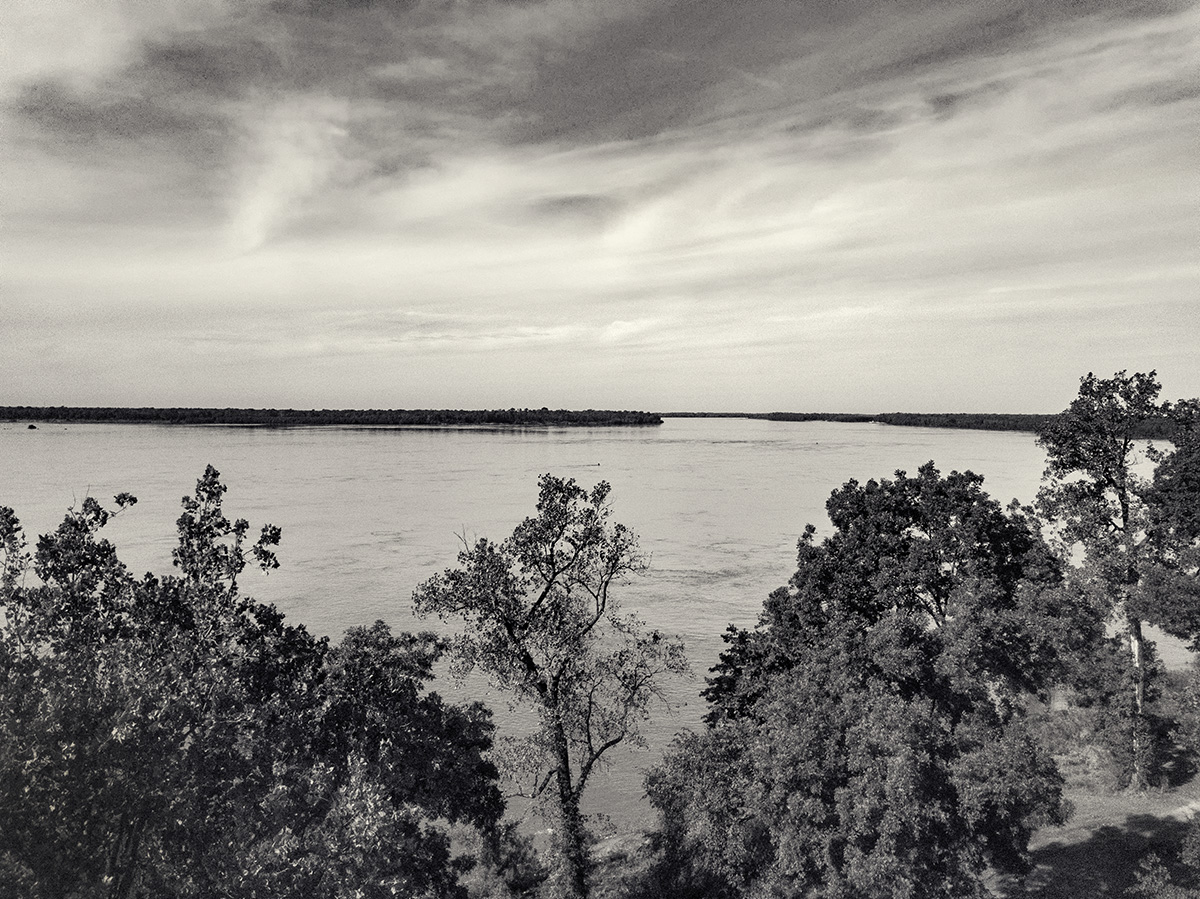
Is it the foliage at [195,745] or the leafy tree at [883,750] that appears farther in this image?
the leafy tree at [883,750]

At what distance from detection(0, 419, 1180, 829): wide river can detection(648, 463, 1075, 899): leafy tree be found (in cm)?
713

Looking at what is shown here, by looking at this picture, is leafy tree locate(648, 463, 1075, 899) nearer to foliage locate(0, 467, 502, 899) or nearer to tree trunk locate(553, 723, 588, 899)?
tree trunk locate(553, 723, 588, 899)

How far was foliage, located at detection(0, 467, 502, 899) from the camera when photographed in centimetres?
928

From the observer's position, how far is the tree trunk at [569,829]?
19.8m

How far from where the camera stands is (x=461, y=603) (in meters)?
19.9

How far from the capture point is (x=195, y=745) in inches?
434

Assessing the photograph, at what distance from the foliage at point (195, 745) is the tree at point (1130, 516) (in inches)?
812

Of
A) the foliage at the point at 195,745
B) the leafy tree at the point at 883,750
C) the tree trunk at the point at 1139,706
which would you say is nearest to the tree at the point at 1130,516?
the tree trunk at the point at 1139,706

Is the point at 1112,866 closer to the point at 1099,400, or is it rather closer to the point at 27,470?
the point at 1099,400

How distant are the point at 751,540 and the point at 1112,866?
40448 millimetres

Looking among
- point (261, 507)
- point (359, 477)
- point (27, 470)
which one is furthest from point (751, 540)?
point (27, 470)

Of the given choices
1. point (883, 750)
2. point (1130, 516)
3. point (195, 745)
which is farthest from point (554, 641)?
point (1130, 516)

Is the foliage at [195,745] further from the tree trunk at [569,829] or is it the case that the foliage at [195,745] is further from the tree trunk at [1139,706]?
the tree trunk at [1139,706]

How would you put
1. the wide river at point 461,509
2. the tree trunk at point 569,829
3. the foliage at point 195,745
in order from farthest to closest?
the wide river at point 461,509
the tree trunk at point 569,829
the foliage at point 195,745
